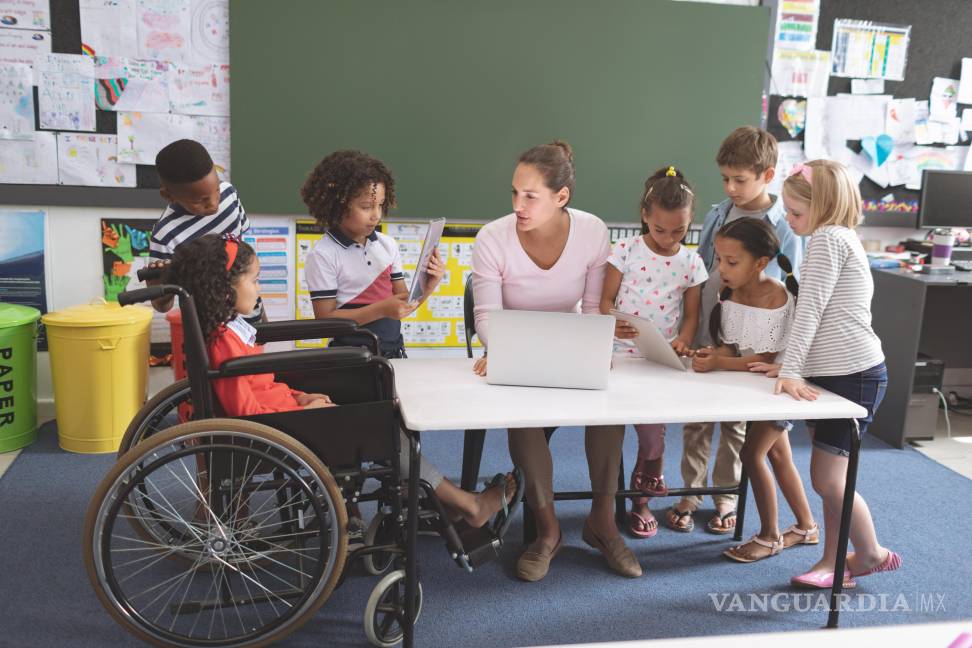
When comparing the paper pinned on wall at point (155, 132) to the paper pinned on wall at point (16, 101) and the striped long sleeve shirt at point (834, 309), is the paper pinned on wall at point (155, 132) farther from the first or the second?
the striped long sleeve shirt at point (834, 309)

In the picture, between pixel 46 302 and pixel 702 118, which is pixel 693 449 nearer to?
pixel 702 118

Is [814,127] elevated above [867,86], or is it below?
below

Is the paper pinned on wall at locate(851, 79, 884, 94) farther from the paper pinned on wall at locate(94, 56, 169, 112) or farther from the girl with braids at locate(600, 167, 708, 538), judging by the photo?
the paper pinned on wall at locate(94, 56, 169, 112)

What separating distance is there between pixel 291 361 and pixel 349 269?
2.33ft

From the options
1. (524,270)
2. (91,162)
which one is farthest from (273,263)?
(524,270)

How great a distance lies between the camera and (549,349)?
1964 mm

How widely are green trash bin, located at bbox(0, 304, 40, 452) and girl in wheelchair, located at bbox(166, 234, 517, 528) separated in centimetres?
151

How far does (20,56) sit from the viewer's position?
3133 millimetres

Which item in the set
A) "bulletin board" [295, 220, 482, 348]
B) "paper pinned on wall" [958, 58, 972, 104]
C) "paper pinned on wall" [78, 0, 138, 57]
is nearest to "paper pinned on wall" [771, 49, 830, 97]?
"paper pinned on wall" [958, 58, 972, 104]

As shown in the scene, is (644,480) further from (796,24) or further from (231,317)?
(796,24)

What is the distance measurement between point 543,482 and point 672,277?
2.30 ft

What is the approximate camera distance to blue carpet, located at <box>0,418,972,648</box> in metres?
1.97

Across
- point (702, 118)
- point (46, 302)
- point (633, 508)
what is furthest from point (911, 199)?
point (46, 302)

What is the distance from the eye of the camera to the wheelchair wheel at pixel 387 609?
5.97 feet
